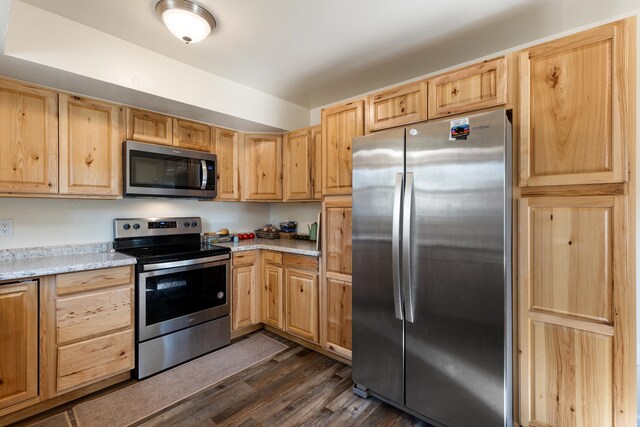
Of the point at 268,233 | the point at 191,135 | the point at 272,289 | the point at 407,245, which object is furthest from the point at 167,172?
the point at 407,245

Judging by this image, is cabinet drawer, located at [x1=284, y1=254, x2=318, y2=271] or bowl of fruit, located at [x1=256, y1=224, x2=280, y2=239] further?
bowl of fruit, located at [x1=256, y1=224, x2=280, y2=239]

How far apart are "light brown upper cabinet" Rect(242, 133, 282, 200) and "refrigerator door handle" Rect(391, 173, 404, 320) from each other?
1.83 metres

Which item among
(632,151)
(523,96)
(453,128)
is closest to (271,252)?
(453,128)

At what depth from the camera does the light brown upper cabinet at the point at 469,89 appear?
1.63m

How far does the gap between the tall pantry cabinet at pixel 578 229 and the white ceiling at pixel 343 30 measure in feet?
1.99

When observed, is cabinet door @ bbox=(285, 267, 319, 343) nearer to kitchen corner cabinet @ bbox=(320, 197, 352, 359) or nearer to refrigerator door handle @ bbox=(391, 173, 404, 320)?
kitchen corner cabinet @ bbox=(320, 197, 352, 359)

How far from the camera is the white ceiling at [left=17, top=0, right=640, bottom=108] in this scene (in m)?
1.78

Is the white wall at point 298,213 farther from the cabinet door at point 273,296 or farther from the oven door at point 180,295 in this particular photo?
the oven door at point 180,295

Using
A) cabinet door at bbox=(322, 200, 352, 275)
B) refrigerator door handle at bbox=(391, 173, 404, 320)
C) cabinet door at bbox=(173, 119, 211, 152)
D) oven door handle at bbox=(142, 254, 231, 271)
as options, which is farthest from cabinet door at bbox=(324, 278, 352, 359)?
cabinet door at bbox=(173, 119, 211, 152)

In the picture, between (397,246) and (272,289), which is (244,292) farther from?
(397,246)

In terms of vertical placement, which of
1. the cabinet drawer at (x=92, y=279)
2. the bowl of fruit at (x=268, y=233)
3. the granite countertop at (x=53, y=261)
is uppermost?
the bowl of fruit at (x=268, y=233)

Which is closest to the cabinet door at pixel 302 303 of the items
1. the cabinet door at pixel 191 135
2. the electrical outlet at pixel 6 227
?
the cabinet door at pixel 191 135

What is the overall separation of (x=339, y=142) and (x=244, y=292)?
68.3 inches

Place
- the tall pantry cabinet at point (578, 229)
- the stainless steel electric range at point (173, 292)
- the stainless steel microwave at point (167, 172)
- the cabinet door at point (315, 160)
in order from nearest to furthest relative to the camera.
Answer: the tall pantry cabinet at point (578, 229) < the stainless steel electric range at point (173, 292) < the stainless steel microwave at point (167, 172) < the cabinet door at point (315, 160)
